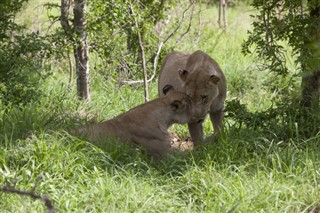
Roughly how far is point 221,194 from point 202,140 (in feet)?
7.29

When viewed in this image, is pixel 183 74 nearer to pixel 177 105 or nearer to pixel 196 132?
pixel 177 105

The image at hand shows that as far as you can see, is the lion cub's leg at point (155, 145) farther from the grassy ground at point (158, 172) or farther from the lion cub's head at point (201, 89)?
the lion cub's head at point (201, 89)

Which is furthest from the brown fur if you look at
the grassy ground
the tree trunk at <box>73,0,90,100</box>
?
the tree trunk at <box>73,0,90,100</box>

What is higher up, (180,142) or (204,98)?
(204,98)

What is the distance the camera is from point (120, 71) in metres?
10.6

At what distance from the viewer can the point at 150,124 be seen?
24.8 ft

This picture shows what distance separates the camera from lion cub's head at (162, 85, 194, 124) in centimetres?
767

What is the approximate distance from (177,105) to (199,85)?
1.25 ft

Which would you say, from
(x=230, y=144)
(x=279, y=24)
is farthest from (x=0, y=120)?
(x=279, y=24)

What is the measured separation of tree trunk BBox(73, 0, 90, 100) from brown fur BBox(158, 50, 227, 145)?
1.25 metres

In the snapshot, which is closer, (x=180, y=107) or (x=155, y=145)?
(x=155, y=145)

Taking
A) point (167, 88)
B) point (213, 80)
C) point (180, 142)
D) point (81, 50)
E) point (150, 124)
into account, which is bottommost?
point (180, 142)

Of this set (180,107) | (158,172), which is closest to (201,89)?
(180,107)

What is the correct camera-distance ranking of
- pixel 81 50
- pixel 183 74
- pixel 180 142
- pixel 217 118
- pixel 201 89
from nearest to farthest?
pixel 201 89
pixel 183 74
pixel 217 118
pixel 180 142
pixel 81 50
